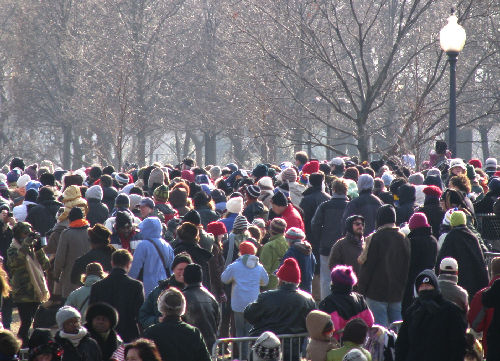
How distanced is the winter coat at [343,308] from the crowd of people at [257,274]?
11mm

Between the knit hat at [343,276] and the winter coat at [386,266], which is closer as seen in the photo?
the knit hat at [343,276]

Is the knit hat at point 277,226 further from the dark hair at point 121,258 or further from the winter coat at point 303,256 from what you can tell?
the dark hair at point 121,258

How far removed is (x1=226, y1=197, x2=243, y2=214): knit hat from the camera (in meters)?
12.2

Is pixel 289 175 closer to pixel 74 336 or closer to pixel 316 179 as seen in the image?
pixel 316 179

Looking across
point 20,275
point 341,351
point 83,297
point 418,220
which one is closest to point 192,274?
point 83,297

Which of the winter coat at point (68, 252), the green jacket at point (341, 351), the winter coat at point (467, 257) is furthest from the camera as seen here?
the winter coat at point (68, 252)

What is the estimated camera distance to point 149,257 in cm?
1011

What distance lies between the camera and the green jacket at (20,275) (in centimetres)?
1120

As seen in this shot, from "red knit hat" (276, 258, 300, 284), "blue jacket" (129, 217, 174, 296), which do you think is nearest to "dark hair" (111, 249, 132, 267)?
"blue jacket" (129, 217, 174, 296)

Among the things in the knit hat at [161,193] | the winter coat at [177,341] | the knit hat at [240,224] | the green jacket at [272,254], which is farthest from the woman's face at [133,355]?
the knit hat at [161,193]

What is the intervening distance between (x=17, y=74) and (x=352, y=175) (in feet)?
93.5

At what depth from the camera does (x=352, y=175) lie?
601 inches

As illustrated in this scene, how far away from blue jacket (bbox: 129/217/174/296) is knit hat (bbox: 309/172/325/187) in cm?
398

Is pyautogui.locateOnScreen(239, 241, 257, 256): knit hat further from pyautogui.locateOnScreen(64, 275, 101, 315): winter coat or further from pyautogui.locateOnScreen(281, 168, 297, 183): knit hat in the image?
pyautogui.locateOnScreen(281, 168, 297, 183): knit hat
